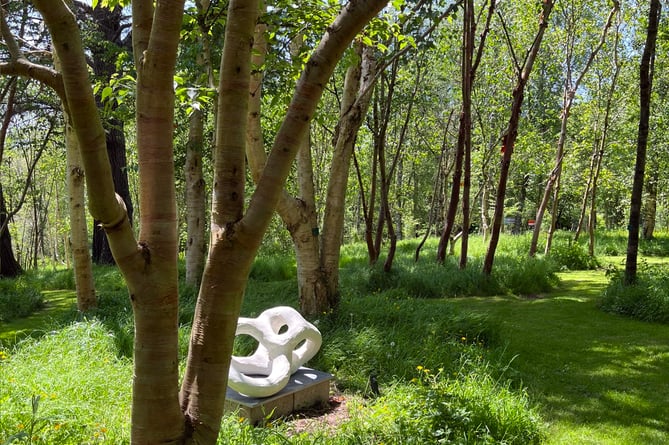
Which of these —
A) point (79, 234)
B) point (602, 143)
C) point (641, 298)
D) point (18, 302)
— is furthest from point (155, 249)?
point (602, 143)

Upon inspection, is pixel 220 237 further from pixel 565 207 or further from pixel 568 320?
pixel 565 207

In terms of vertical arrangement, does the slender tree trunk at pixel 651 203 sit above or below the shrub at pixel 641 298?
above

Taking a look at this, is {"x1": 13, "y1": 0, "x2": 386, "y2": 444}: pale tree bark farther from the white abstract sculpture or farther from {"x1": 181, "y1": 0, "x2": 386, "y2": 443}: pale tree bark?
the white abstract sculpture

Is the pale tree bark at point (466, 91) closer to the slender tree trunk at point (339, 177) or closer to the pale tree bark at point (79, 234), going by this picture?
the slender tree trunk at point (339, 177)

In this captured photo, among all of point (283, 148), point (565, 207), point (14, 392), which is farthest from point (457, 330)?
point (565, 207)

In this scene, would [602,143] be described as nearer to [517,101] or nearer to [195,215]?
[517,101]

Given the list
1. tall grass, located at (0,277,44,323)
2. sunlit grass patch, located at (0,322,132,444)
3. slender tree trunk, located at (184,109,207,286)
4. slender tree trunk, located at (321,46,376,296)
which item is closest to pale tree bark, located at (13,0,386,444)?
sunlit grass patch, located at (0,322,132,444)

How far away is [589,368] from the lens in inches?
228

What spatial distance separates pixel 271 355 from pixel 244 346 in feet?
3.76

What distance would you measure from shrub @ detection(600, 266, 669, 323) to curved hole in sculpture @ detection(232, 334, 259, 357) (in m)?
5.94

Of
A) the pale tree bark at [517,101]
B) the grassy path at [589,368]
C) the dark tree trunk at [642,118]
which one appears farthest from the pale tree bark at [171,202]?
the dark tree trunk at [642,118]

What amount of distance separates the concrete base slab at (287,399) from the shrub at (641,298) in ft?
18.6

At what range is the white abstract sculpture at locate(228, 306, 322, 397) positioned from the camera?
418 centimetres

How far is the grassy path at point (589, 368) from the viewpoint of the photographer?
4301 mm
